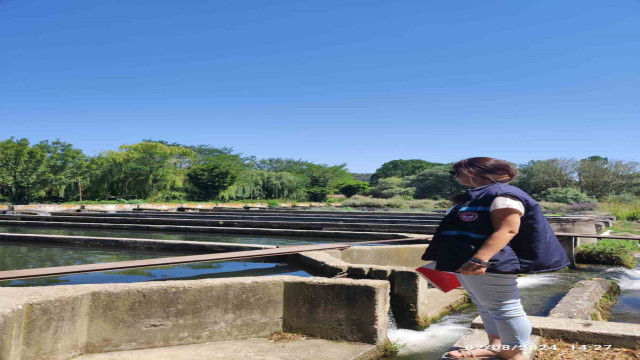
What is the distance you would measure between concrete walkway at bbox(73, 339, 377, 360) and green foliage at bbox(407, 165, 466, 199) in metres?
45.0

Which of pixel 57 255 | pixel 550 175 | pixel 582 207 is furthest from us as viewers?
pixel 550 175

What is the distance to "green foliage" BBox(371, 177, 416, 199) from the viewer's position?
48.6 metres

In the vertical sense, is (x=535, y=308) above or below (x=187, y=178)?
below

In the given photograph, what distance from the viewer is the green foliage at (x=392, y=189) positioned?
160ft

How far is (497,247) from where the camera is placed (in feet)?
6.88

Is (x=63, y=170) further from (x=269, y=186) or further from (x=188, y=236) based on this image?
(x=188, y=236)

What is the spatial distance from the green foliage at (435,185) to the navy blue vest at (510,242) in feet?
150

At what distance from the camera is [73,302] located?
2932 mm

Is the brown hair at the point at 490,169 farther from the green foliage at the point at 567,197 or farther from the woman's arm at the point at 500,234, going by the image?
the green foliage at the point at 567,197

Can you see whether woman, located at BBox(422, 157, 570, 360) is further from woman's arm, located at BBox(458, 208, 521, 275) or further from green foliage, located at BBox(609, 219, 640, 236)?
green foliage, located at BBox(609, 219, 640, 236)

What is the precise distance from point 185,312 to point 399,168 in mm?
89971

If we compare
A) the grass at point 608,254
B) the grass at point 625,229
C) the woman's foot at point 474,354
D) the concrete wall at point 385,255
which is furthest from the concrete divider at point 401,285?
the grass at point 625,229

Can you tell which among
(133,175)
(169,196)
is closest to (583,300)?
(169,196)

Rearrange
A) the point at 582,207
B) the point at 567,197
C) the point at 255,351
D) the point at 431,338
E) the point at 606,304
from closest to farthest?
the point at 255,351 → the point at 431,338 → the point at 606,304 → the point at 582,207 → the point at 567,197
